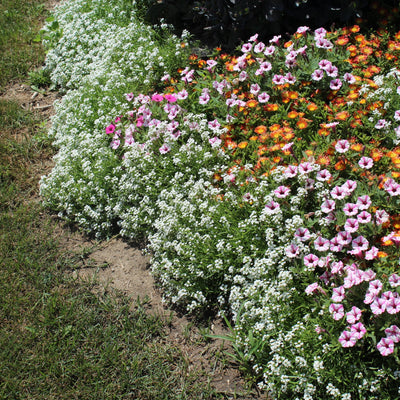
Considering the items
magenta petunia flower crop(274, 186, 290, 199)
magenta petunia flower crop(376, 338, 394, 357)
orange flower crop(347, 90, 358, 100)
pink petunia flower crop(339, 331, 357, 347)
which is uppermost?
orange flower crop(347, 90, 358, 100)

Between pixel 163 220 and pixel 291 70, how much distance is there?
1895 millimetres

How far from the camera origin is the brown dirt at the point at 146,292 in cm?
323

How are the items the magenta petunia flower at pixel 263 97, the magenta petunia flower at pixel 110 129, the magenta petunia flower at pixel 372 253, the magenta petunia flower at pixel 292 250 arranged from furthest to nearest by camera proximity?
the magenta petunia flower at pixel 110 129, the magenta petunia flower at pixel 263 97, the magenta petunia flower at pixel 292 250, the magenta petunia flower at pixel 372 253

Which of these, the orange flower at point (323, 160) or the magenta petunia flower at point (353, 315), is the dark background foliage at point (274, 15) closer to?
the orange flower at point (323, 160)

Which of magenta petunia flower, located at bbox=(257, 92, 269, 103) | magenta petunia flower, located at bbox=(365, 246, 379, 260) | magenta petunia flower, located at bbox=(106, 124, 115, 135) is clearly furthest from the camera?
magenta petunia flower, located at bbox=(106, 124, 115, 135)

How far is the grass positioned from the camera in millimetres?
3289

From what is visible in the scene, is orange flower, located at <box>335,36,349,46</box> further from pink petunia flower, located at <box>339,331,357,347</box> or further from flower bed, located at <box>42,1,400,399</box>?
Answer: pink petunia flower, located at <box>339,331,357,347</box>

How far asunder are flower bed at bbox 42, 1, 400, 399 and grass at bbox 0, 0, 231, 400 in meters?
0.38

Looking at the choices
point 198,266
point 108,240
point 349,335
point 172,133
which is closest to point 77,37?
point 172,133

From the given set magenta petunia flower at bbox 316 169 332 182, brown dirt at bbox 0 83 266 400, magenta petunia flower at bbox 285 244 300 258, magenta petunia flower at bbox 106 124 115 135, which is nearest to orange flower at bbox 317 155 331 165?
magenta petunia flower at bbox 316 169 332 182

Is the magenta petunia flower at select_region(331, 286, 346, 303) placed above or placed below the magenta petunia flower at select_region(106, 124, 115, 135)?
below

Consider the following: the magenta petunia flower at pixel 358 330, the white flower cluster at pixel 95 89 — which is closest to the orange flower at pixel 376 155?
the magenta petunia flower at pixel 358 330

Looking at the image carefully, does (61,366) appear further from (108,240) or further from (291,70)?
(291,70)

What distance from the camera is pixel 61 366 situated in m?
3.42
